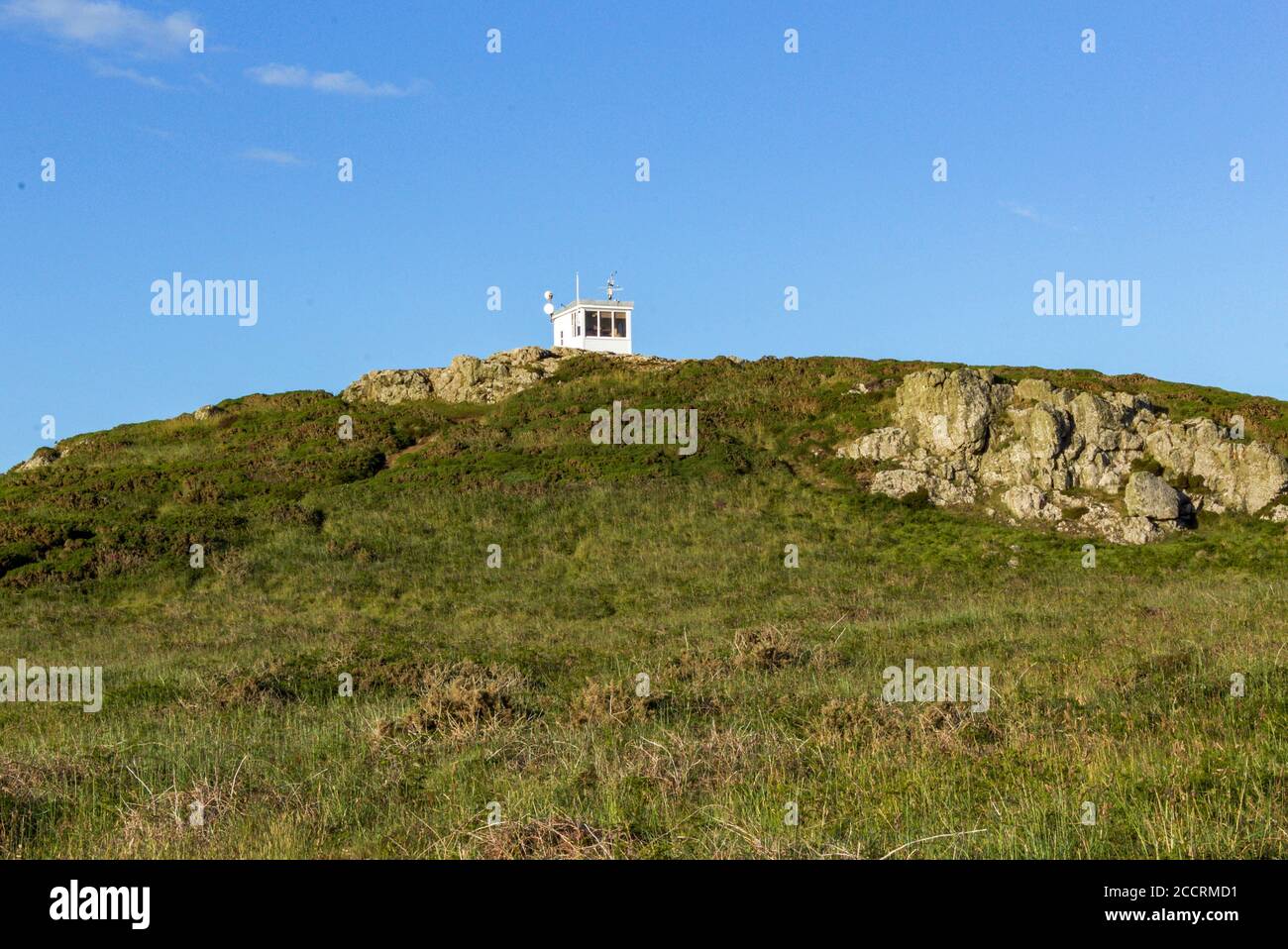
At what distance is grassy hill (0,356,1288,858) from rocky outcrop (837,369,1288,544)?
140 cm

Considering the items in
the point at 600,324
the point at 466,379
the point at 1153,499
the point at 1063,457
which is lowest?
the point at 1153,499

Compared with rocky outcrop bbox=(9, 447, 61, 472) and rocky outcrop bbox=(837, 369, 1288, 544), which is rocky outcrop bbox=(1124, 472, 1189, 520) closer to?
rocky outcrop bbox=(837, 369, 1288, 544)

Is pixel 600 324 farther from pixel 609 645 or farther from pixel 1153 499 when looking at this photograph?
pixel 609 645

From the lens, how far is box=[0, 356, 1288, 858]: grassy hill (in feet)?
30.5

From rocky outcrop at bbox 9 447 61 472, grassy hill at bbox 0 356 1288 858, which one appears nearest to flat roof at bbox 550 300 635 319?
grassy hill at bbox 0 356 1288 858

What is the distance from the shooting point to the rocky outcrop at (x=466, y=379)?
193 ft

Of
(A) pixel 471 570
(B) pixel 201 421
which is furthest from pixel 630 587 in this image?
(B) pixel 201 421

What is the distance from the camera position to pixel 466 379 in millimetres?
60250

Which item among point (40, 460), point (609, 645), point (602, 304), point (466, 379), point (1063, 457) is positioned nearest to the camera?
point (609, 645)

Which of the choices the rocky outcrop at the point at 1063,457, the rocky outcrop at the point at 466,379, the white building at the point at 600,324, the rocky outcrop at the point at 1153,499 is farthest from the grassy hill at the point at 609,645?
the white building at the point at 600,324

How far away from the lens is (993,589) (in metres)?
30.5

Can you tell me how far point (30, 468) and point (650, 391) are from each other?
105 feet

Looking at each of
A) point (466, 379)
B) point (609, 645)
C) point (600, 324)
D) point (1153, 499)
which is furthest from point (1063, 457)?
point (600, 324)

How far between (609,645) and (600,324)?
60847mm
